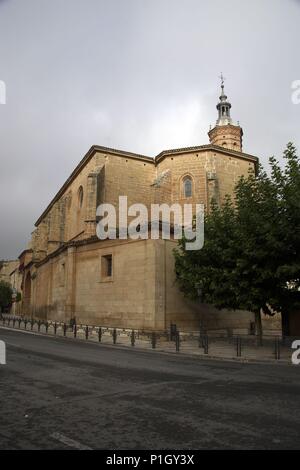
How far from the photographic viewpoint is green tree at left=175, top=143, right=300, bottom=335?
597 inches

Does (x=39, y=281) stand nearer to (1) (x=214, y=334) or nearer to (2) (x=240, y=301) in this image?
(1) (x=214, y=334)

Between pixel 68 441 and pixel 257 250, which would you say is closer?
pixel 68 441

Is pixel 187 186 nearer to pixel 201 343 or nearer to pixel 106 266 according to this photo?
pixel 106 266

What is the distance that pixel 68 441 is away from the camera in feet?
15.9

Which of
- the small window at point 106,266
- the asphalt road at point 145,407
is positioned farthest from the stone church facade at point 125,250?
the asphalt road at point 145,407

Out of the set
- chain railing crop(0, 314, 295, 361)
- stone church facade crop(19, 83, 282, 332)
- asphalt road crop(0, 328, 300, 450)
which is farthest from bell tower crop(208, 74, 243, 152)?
asphalt road crop(0, 328, 300, 450)

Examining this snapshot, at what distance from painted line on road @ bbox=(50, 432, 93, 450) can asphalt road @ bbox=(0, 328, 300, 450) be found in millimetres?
12

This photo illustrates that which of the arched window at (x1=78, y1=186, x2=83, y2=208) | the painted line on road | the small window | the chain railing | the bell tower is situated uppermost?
the bell tower

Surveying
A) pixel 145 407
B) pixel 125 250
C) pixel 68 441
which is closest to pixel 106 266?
pixel 125 250

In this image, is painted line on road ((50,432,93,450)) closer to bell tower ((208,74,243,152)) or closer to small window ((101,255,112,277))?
small window ((101,255,112,277))

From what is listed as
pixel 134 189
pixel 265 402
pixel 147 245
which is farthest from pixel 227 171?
pixel 265 402

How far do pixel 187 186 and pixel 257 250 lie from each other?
58.9ft

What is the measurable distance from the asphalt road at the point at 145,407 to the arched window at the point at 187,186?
73.1 ft
